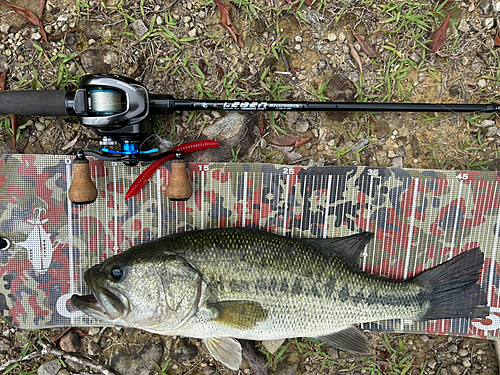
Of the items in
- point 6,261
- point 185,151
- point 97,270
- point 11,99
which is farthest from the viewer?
point 6,261

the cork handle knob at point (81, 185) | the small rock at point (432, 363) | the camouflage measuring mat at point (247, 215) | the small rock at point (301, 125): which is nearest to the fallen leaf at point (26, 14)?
the camouflage measuring mat at point (247, 215)

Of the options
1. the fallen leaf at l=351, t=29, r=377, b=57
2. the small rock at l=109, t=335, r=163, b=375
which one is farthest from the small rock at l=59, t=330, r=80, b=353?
the fallen leaf at l=351, t=29, r=377, b=57

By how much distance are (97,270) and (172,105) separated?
1.44m

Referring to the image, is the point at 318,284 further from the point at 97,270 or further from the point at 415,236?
the point at 97,270

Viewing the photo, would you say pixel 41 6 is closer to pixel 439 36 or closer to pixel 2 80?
pixel 2 80

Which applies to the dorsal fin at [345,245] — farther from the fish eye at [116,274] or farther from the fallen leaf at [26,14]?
the fallen leaf at [26,14]

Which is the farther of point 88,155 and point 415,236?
point 415,236

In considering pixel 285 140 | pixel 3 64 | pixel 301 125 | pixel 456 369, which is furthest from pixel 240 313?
pixel 3 64

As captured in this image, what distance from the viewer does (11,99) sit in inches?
105

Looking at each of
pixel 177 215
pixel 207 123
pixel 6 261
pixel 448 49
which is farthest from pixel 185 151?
pixel 448 49

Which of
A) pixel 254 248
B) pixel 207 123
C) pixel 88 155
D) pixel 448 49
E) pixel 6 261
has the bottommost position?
pixel 6 261

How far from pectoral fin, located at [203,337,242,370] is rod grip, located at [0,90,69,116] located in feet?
7.53

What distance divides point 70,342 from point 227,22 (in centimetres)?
340

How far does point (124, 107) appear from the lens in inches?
102
